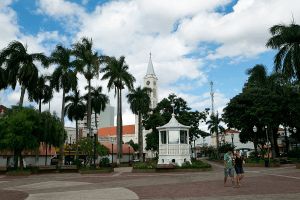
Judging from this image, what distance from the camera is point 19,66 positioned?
2911 centimetres

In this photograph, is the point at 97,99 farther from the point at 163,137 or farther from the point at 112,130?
the point at 112,130

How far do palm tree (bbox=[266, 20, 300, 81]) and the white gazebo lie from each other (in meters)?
10.7

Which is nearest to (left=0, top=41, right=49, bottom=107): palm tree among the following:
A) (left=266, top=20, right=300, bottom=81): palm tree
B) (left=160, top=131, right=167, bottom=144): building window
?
(left=160, top=131, right=167, bottom=144): building window

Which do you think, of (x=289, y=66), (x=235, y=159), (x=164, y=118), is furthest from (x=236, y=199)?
(x=164, y=118)

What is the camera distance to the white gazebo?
23312 mm

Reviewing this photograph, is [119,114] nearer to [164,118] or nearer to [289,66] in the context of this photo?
[164,118]

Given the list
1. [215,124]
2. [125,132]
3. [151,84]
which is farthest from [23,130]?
[125,132]

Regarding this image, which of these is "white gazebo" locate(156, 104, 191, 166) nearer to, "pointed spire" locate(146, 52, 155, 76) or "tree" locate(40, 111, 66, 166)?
"tree" locate(40, 111, 66, 166)

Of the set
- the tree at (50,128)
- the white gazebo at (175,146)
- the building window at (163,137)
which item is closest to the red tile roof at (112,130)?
the tree at (50,128)

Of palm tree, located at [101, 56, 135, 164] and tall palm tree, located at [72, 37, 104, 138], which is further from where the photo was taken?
palm tree, located at [101, 56, 135, 164]

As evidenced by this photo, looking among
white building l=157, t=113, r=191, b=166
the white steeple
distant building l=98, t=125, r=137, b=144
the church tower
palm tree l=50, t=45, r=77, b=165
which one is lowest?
white building l=157, t=113, r=191, b=166

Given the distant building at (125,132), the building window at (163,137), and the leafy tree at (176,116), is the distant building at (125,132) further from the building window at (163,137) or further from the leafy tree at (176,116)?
the building window at (163,137)

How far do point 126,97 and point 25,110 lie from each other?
24.6 m

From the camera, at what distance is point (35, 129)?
22922mm
